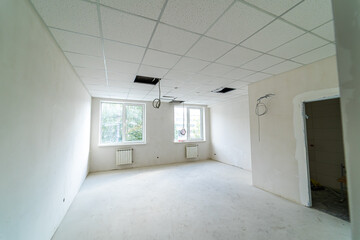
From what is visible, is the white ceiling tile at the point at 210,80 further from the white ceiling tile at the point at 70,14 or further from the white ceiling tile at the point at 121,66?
the white ceiling tile at the point at 70,14

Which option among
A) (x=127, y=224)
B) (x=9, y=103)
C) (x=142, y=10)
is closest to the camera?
(x=9, y=103)

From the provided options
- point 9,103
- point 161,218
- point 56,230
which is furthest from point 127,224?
point 9,103

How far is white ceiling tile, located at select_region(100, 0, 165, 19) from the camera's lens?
4.15 feet

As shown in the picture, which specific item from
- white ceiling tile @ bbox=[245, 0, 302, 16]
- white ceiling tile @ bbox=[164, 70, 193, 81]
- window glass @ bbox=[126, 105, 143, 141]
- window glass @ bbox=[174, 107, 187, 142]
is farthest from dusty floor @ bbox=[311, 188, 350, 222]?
window glass @ bbox=[126, 105, 143, 141]

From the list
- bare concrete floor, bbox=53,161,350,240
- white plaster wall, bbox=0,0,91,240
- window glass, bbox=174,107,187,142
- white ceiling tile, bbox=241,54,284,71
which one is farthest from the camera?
window glass, bbox=174,107,187,142

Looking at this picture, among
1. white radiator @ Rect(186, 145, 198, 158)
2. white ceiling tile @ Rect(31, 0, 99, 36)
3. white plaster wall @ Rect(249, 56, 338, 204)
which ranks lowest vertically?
white radiator @ Rect(186, 145, 198, 158)

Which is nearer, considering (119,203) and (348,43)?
(348,43)

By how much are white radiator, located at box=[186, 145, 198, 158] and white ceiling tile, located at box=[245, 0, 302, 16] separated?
536 cm

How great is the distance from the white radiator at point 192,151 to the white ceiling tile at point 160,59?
14.2ft

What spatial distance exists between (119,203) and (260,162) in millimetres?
3233

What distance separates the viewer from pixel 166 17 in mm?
1440

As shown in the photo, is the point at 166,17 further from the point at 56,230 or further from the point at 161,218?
the point at 56,230

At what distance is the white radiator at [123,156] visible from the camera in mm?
5045

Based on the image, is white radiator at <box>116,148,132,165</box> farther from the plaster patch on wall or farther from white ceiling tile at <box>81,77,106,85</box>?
the plaster patch on wall
